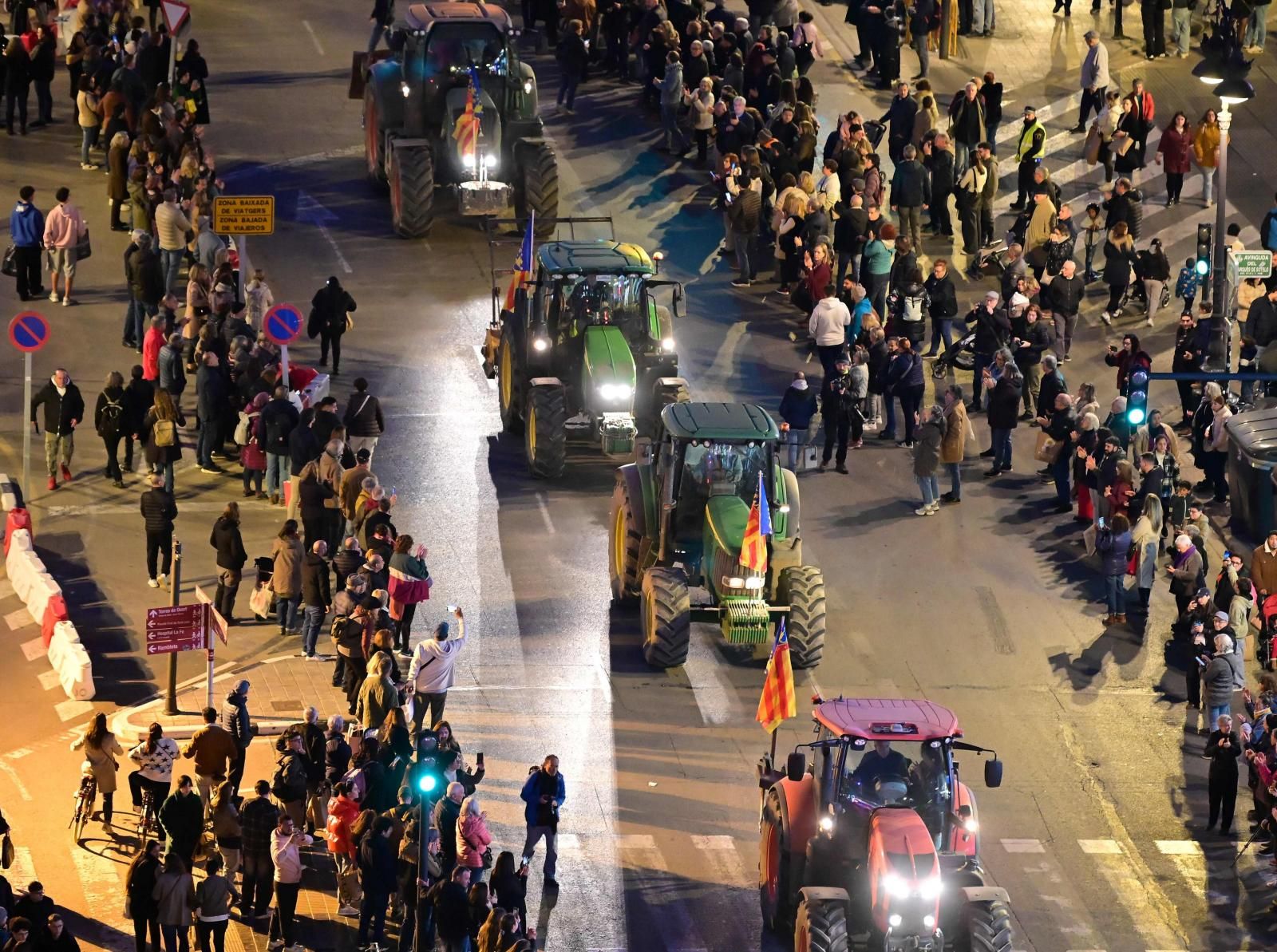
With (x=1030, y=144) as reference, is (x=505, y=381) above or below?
below

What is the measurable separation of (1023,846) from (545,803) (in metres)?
5.06

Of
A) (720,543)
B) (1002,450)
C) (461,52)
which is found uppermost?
(461,52)

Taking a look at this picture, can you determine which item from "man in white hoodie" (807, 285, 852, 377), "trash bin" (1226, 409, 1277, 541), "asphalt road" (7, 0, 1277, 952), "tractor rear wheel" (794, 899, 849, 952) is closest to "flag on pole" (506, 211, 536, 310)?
"asphalt road" (7, 0, 1277, 952)

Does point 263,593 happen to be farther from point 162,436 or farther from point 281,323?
point 281,323

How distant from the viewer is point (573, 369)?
111 ft

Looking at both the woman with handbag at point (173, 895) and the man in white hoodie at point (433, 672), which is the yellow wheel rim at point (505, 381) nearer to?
the man in white hoodie at point (433, 672)

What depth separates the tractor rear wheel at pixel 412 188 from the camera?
3975cm

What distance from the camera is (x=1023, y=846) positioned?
25750mm

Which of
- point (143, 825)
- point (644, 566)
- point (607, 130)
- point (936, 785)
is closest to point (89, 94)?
point (607, 130)

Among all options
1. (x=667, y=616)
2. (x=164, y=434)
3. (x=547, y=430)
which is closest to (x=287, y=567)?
(x=164, y=434)

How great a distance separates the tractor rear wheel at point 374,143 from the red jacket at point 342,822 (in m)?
19.1

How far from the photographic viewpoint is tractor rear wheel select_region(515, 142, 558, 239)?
131 ft

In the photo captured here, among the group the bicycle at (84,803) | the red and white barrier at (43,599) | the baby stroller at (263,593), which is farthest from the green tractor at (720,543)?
the bicycle at (84,803)

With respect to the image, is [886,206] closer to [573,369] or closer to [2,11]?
[573,369]
